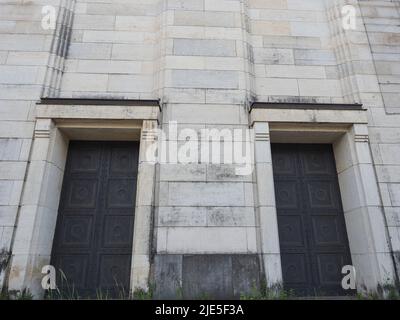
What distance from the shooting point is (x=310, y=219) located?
6.88 metres

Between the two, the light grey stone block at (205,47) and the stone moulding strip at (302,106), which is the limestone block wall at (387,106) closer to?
the stone moulding strip at (302,106)

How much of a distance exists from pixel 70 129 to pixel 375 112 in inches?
303

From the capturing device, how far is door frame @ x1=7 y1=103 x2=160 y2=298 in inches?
220

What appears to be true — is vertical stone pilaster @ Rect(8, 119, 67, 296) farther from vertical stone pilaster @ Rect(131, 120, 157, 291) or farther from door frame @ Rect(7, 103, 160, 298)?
vertical stone pilaster @ Rect(131, 120, 157, 291)

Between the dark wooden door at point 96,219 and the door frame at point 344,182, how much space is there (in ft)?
10.2

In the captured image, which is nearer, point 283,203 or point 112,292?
point 112,292

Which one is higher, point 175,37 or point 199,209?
point 175,37

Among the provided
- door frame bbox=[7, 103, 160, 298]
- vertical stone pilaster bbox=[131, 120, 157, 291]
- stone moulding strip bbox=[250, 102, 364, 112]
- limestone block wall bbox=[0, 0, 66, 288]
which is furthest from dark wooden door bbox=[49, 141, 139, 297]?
stone moulding strip bbox=[250, 102, 364, 112]

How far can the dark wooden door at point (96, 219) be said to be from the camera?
246 inches

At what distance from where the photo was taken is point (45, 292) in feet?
19.1

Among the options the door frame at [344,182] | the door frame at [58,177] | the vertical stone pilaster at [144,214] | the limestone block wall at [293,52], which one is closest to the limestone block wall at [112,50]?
the door frame at [58,177]

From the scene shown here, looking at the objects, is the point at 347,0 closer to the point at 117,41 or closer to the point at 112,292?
the point at 117,41
